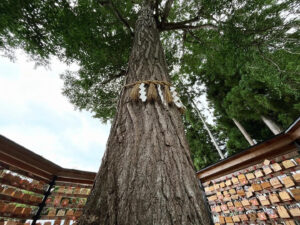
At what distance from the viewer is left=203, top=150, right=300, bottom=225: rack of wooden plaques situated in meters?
1.57

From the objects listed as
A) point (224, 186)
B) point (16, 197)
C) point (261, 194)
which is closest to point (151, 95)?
point (16, 197)

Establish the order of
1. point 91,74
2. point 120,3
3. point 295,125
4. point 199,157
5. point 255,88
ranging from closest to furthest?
point 295,125, point 120,3, point 91,74, point 255,88, point 199,157

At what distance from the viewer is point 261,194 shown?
188 cm

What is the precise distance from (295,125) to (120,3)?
4.68 metres

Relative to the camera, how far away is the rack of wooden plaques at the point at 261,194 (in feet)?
5.16

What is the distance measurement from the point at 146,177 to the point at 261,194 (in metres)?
2.27

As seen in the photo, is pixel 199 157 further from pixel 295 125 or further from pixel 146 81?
pixel 146 81

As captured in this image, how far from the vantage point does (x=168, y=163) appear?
0.68 meters

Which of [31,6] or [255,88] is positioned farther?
[255,88]

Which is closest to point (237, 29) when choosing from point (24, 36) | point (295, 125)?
point (295, 125)

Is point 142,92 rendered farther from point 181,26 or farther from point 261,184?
point 181,26

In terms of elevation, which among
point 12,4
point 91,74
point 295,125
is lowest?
point 295,125

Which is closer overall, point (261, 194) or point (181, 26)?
point (261, 194)

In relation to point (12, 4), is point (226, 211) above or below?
below
